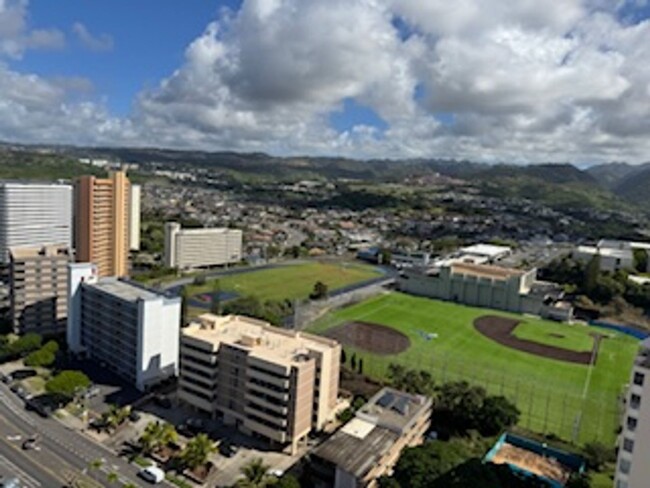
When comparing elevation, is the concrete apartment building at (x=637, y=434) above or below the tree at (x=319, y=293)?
above

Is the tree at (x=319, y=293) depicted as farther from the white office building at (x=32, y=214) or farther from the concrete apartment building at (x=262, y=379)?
the white office building at (x=32, y=214)

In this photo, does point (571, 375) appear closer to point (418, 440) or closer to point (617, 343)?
point (617, 343)

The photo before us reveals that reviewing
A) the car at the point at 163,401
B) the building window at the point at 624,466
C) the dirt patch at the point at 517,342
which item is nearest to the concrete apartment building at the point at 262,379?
the car at the point at 163,401

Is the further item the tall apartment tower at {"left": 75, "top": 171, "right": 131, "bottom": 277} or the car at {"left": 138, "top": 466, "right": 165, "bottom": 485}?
the tall apartment tower at {"left": 75, "top": 171, "right": 131, "bottom": 277}

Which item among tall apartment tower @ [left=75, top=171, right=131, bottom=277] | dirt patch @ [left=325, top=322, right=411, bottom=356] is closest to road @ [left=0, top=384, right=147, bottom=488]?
dirt patch @ [left=325, top=322, right=411, bottom=356]

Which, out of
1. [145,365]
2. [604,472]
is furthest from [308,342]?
[604,472]

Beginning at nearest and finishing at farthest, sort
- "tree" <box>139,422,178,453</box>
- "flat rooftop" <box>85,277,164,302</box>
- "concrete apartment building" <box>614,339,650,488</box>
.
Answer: "concrete apartment building" <box>614,339,650,488</box> → "tree" <box>139,422,178,453</box> → "flat rooftop" <box>85,277,164,302</box>

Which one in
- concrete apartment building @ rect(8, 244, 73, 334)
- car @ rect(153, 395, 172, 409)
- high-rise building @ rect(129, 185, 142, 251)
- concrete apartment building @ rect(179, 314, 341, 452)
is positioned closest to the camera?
concrete apartment building @ rect(179, 314, 341, 452)

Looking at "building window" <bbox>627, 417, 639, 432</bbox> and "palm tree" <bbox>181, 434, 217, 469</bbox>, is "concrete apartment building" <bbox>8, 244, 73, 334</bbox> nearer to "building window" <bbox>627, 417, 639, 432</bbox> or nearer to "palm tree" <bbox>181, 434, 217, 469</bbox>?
"palm tree" <bbox>181, 434, 217, 469</bbox>
